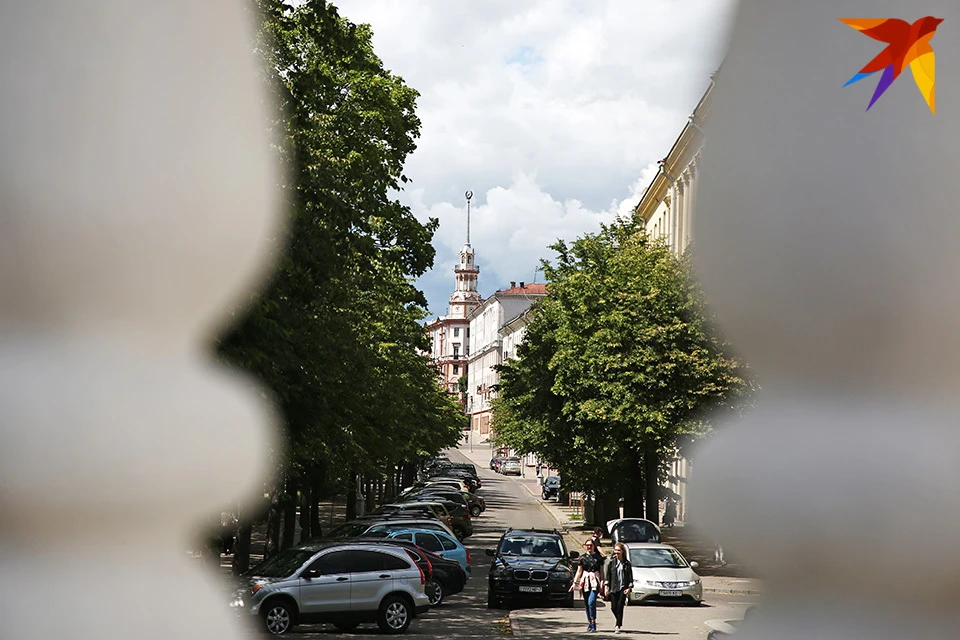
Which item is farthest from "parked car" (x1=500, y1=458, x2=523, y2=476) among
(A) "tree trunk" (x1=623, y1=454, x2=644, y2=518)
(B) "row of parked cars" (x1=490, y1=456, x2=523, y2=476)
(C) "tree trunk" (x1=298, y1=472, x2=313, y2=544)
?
(C) "tree trunk" (x1=298, y1=472, x2=313, y2=544)

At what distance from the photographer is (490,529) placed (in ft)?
212

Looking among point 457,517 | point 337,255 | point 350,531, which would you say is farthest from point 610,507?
point 337,255

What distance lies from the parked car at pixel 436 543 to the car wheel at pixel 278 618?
9326 millimetres

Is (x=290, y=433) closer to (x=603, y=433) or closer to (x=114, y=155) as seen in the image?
(x=114, y=155)

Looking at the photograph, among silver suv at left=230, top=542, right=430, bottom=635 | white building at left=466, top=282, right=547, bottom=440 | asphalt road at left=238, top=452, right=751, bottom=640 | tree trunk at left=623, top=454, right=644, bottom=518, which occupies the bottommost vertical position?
asphalt road at left=238, top=452, right=751, bottom=640

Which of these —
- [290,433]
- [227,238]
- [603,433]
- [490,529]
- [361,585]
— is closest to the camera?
[227,238]

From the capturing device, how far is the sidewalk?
1234 mm

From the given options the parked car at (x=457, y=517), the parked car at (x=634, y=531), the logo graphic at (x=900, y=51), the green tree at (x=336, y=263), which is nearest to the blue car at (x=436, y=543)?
the green tree at (x=336, y=263)

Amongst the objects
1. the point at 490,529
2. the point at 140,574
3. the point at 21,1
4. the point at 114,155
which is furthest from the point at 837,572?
the point at 490,529

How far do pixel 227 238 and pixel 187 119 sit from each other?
0.41 feet

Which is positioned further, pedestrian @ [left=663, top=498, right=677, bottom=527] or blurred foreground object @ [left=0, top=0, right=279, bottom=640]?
pedestrian @ [left=663, top=498, right=677, bottom=527]

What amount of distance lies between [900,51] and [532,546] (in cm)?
3137

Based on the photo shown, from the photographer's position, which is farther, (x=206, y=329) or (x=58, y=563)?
(x=206, y=329)

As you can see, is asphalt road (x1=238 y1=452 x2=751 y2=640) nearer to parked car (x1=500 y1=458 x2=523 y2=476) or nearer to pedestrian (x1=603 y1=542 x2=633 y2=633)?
pedestrian (x1=603 y1=542 x2=633 y2=633)
